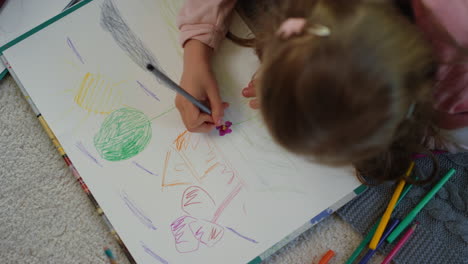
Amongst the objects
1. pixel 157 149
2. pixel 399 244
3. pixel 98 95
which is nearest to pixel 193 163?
pixel 157 149

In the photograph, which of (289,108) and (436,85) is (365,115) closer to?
(289,108)

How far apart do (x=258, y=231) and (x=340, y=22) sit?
26cm

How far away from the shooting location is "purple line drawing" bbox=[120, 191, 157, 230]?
17.5 inches

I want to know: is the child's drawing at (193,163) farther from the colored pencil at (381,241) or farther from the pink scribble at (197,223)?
the colored pencil at (381,241)

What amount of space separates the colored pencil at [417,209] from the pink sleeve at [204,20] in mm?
334

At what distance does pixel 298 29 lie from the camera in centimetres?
29

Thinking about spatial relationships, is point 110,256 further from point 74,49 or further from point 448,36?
point 448,36

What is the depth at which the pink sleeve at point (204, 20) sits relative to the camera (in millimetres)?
487

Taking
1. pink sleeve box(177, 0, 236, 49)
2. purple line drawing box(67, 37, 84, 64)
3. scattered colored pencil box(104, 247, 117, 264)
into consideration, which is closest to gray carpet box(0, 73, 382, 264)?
scattered colored pencil box(104, 247, 117, 264)

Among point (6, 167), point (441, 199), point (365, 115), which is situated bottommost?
point (441, 199)

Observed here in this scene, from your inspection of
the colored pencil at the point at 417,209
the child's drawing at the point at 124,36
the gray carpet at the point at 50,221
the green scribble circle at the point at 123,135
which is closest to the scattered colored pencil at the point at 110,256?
the gray carpet at the point at 50,221

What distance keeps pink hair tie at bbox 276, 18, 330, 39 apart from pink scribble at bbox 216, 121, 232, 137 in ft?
0.61

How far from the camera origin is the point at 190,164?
46 centimetres

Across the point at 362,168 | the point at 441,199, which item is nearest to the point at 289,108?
the point at 362,168
